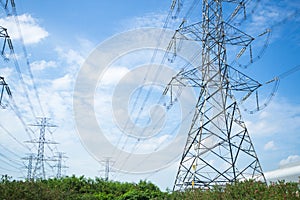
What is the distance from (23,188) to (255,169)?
9.50m

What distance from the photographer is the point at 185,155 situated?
49.5ft

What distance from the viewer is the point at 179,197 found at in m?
12.2

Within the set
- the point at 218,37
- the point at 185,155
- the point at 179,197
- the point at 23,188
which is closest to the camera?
the point at 23,188

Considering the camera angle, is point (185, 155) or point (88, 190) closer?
point (185, 155)

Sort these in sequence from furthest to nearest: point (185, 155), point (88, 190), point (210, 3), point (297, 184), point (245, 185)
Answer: point (88, 190)
point (210, 3)
point (185, 155)
point (245, 185)
point (297, 184)

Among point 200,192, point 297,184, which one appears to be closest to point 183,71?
point 200,192

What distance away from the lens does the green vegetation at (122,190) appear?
6.88 metres

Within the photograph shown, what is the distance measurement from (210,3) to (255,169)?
906 cm

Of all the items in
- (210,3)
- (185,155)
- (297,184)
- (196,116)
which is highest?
(210,3)

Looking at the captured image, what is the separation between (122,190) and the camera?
2219 cm

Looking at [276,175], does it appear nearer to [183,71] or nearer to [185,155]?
[185,155]

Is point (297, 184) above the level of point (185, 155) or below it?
below

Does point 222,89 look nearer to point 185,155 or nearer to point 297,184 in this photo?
point 185,155

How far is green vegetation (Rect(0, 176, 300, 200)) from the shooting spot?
6.88m
